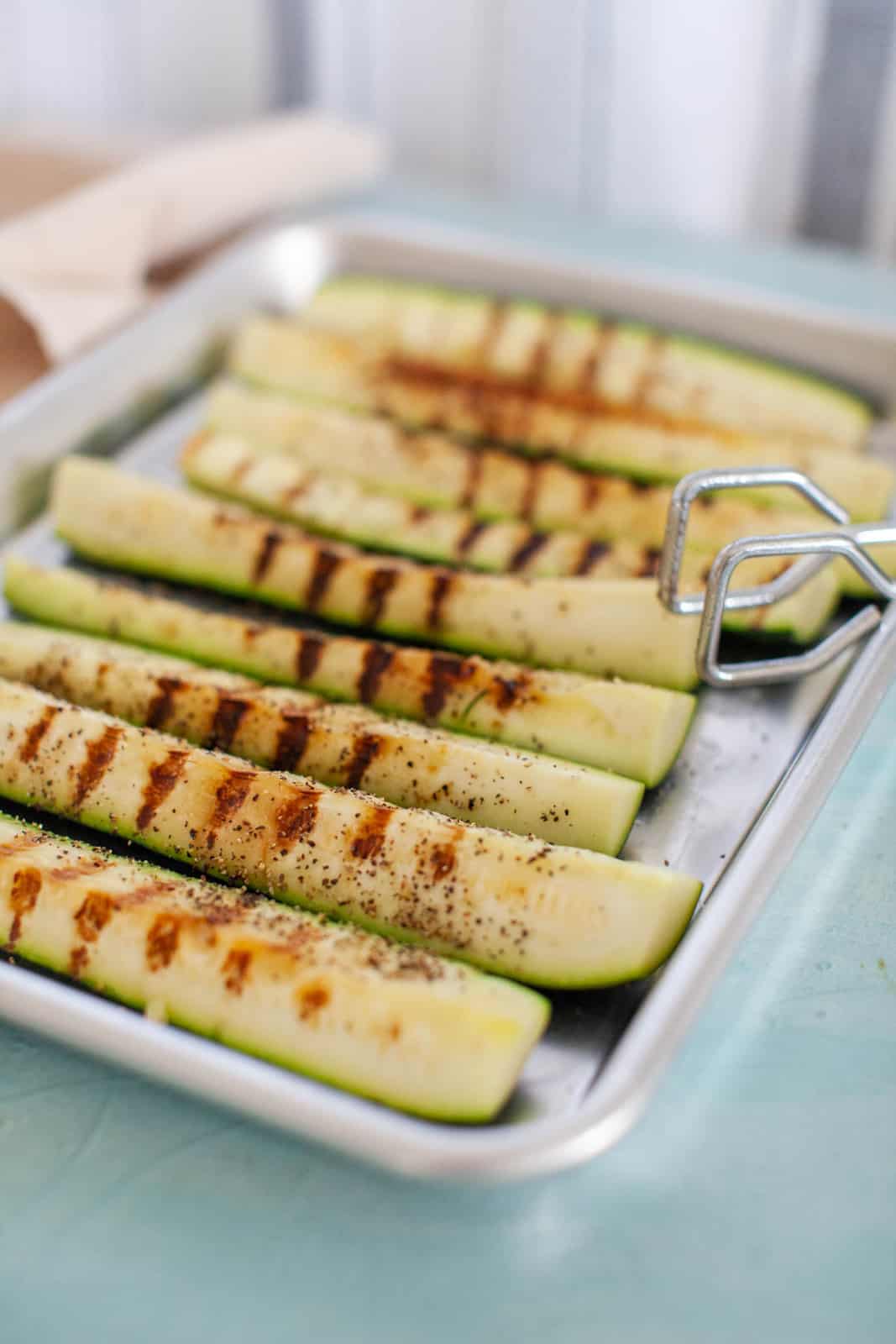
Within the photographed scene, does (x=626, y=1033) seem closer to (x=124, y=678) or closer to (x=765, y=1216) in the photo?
(x=765, y=1216)

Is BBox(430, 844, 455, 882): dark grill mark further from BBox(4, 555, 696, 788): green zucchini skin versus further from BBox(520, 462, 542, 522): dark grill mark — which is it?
BBox(520, 462, 542, 522): dark grill mark

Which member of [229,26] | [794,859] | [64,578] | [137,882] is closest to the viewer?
[137,882]

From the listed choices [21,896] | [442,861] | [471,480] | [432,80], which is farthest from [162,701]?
[432,80]

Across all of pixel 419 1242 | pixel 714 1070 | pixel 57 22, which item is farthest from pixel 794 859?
pixel 57 22

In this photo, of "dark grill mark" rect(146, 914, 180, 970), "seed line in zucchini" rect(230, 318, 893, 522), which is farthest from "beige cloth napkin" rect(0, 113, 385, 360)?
"dark grill mark" rect(146, 914, 180, 970)

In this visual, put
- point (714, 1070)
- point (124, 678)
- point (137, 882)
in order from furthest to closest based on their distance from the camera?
point (124, 678)
point (137, 882)
point (714, 1070)

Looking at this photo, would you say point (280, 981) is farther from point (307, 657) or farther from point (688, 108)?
point (688, 108)

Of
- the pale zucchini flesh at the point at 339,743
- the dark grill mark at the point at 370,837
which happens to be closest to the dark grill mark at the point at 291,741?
the pale zucchini flesh at the point at 339,743
